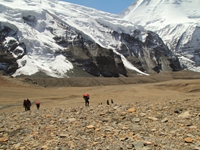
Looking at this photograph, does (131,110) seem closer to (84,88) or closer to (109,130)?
(109,130)

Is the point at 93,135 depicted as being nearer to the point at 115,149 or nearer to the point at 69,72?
the point at 115,149

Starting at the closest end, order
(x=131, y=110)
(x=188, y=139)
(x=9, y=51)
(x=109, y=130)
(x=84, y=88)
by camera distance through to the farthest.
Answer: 1. (x=188, y=139)
2. (x=109, y=130)
3. (x=131, y=110)
4. (x=84, y=88)
5. (x=9, y=51)

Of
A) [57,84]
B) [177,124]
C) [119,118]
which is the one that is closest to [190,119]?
[177,124]

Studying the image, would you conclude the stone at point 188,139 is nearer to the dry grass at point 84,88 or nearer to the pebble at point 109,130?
the pebble at point 109,130

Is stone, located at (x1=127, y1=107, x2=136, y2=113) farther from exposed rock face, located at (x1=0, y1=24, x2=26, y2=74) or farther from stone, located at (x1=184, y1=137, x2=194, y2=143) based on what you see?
exposed rock face, located at (x1=0, y1=24, x2=26, y2=74)

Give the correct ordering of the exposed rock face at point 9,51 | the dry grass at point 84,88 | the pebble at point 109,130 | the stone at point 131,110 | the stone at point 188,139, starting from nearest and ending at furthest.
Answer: the stone at point 188,139, the pebble at point 109,130, the stone at point 131,110, the dry grass at point 84,88, the exposed rock face at point 9,51

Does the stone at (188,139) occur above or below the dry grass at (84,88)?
above

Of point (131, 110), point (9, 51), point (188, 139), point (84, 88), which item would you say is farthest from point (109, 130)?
point (9, 51)

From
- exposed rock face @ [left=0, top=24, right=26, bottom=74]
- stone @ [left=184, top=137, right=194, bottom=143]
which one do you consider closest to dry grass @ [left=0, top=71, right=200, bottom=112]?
exposed rock face @ [left=0, top=24, right=26, bottom=74]

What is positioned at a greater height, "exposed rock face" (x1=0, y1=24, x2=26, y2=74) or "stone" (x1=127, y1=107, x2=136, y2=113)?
"exposed rock face" (x1=0, y1=24, x2=26, y2=74)

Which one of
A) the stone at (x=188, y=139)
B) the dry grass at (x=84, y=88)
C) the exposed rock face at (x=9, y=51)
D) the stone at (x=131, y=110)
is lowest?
the dry grass at (x=84, y=88)

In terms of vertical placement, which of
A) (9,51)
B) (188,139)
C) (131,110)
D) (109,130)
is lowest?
(188,139)

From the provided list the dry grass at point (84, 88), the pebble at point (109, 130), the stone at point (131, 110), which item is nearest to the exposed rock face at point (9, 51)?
the dry grass at point (84, 88)

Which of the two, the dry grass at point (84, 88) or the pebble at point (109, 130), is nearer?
the pebble at point (109, 130)
